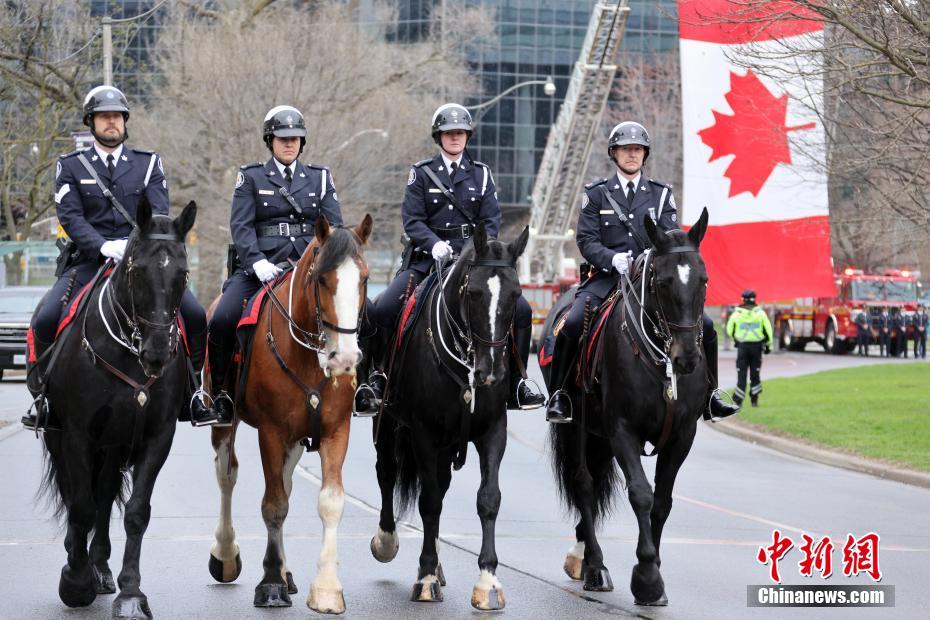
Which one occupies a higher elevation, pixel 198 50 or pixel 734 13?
pixel 198 50

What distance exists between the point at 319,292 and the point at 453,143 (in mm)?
2446

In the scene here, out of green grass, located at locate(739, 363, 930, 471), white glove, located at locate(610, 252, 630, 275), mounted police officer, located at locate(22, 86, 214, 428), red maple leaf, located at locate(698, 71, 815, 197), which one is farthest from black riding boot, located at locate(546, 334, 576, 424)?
red maple leaf, located at locate(698, 71, 815, 197)

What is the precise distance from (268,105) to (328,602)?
3763cm

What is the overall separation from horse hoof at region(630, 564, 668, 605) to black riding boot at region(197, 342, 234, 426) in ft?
9.70

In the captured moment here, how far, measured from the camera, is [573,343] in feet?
35.5

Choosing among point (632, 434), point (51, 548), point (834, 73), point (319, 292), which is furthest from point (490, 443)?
point (834, 73)

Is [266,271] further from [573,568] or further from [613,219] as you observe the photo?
[573,568]

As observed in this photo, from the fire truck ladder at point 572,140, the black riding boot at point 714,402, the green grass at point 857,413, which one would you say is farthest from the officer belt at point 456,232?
the fire truck ladder at point 572,140

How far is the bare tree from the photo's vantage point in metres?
44.2

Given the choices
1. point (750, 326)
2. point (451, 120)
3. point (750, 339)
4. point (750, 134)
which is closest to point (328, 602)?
point (451, 120)

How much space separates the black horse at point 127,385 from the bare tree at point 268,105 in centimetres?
3449

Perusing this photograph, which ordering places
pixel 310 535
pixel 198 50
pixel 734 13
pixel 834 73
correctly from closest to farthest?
pixel 310 535
pixel 734 13
pixel 834 73
pixel 198 50

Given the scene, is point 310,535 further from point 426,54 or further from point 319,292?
point 426,54

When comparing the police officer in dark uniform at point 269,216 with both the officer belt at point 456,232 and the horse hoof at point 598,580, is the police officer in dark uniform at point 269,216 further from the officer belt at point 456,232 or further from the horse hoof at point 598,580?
the horse hoof at point 598,580
